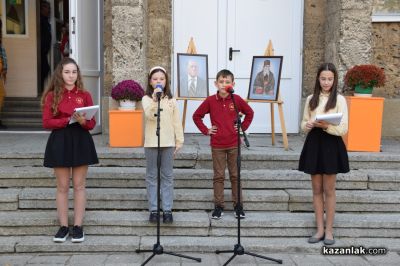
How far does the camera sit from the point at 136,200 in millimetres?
5309

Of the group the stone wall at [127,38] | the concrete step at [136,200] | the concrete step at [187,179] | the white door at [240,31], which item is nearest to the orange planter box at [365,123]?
the concrete step at [187,179]

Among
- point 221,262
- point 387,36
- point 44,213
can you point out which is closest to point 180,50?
point 387,36

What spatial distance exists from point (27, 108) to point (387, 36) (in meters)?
6.76

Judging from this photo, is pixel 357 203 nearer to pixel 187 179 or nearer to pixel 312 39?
pixel 187 179

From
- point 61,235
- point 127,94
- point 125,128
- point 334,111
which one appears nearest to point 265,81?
point 127,94

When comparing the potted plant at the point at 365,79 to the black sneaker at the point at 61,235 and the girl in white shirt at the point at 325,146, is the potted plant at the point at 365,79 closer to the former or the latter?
the girl in white shirt at the point at 325,146

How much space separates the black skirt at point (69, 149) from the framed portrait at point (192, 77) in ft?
7.43

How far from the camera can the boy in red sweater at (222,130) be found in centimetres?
494

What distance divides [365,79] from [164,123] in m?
3.01

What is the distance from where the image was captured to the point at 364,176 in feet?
18.5

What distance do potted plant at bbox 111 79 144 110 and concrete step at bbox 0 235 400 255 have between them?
2241mm

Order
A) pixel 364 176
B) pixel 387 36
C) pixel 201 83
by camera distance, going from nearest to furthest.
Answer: pixel 364 176 → pixel 201 83 → pixel 387 36

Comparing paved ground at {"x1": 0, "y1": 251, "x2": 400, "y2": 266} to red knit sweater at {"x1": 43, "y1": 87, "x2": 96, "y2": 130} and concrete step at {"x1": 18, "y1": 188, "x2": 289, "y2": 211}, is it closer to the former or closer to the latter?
concrete step at {"x1": 18, "y1": 188, "x2": 289, "y2": 211}

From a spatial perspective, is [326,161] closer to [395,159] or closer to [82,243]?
[395,159]
